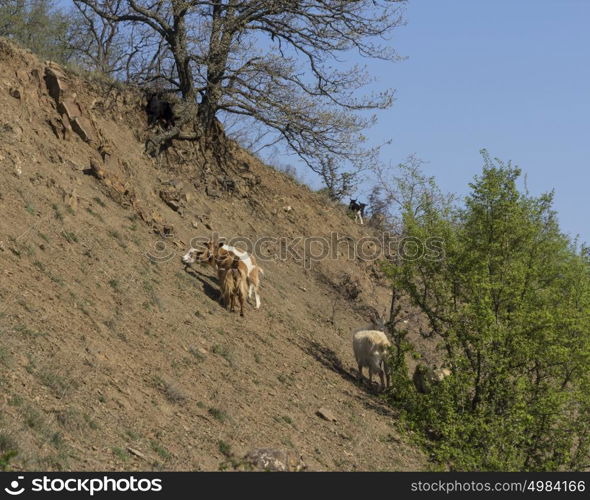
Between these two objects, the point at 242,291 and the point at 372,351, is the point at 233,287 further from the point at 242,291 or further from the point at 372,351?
the point at 372,351

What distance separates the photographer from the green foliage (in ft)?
51.8

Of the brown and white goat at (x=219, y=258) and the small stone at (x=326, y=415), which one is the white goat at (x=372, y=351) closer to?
the brown and white goat at (x=219, y=258)

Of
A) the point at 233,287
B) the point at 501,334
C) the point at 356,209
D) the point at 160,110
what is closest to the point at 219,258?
the point at 233,287

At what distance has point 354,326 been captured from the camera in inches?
973

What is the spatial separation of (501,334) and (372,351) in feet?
11.8

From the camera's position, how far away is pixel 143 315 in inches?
611

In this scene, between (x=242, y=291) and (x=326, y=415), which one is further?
(x=242, y=291)

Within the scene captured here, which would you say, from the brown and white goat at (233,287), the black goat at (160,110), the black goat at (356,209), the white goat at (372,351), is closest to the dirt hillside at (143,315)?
the brown and white goat at (233,287)

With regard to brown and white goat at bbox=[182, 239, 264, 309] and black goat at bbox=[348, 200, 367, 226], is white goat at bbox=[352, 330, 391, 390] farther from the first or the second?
black goat at bbox=[348, 200, 367, 226]

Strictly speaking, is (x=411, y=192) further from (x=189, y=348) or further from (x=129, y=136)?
(x=129, y=136)

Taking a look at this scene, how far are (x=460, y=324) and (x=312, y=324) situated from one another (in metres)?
5.79

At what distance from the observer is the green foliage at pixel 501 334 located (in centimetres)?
1577

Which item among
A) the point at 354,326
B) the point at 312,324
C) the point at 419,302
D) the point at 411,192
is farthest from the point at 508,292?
the point at 354,326

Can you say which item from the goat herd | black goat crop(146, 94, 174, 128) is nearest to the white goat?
the goat herd
